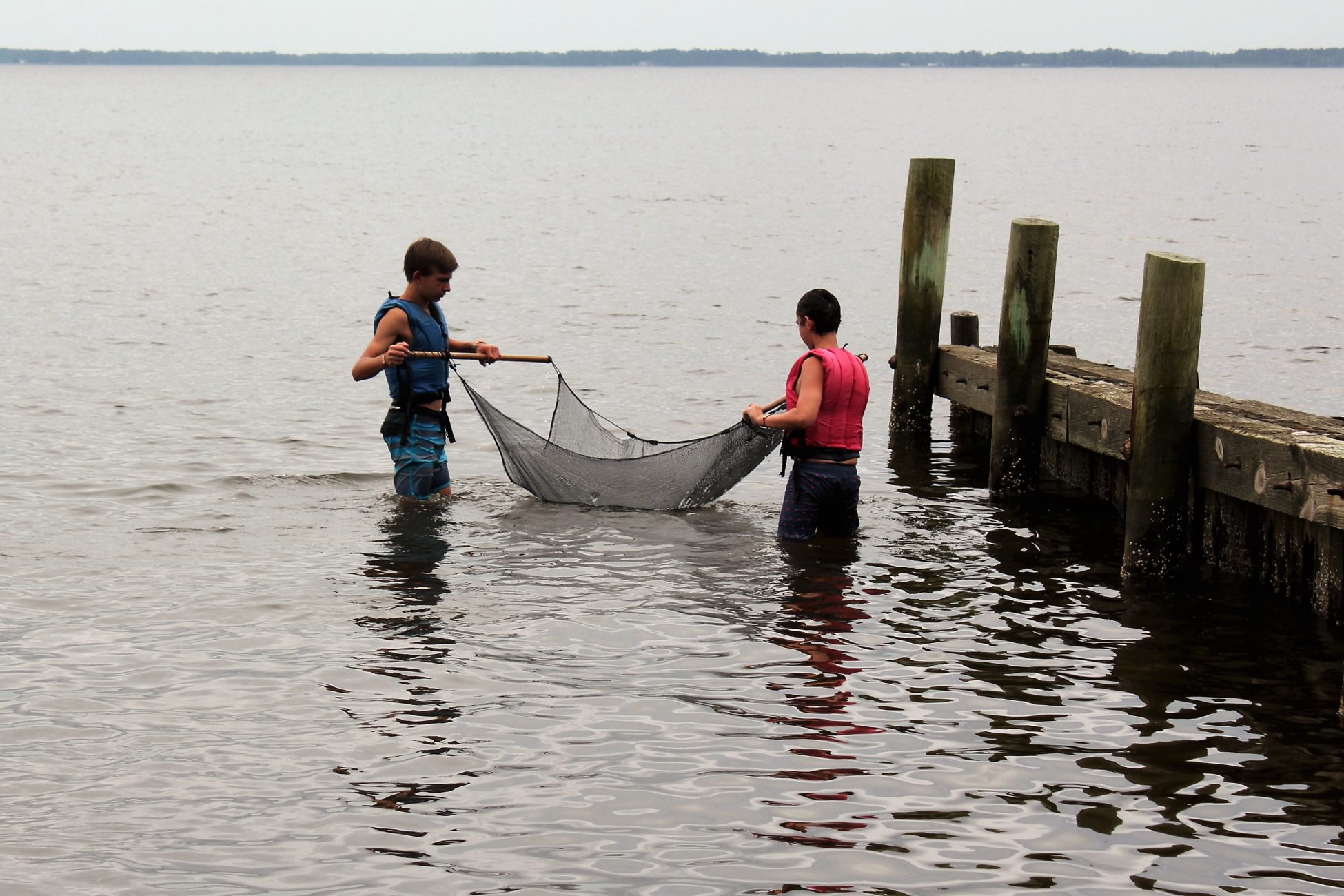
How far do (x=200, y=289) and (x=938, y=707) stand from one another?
2178cm

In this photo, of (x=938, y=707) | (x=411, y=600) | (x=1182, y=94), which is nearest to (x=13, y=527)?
(x=411, y=600)

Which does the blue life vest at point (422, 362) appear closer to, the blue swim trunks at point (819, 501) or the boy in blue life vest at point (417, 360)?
the boy in blue life vest at point (417, 360)

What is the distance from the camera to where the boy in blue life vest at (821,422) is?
9.10m

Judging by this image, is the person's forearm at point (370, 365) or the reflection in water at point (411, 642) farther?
the person's forearm at point (370, 365)

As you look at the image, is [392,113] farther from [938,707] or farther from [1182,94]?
[938,707]

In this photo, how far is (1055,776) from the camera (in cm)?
656

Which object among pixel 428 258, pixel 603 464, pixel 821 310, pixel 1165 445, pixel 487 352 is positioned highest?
pixel 428 258

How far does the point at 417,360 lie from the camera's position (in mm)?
9922

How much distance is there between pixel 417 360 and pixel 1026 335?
183 inches

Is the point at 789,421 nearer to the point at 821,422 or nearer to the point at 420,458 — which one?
the point at 821,422

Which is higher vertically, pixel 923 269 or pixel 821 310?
pixel 923 269

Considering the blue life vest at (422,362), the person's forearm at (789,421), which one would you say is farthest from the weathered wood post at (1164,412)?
the blue life vest at (422,362)

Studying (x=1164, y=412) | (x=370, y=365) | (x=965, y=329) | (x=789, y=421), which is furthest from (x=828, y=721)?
(x=965, y=329)

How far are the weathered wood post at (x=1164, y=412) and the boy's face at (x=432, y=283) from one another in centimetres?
455
